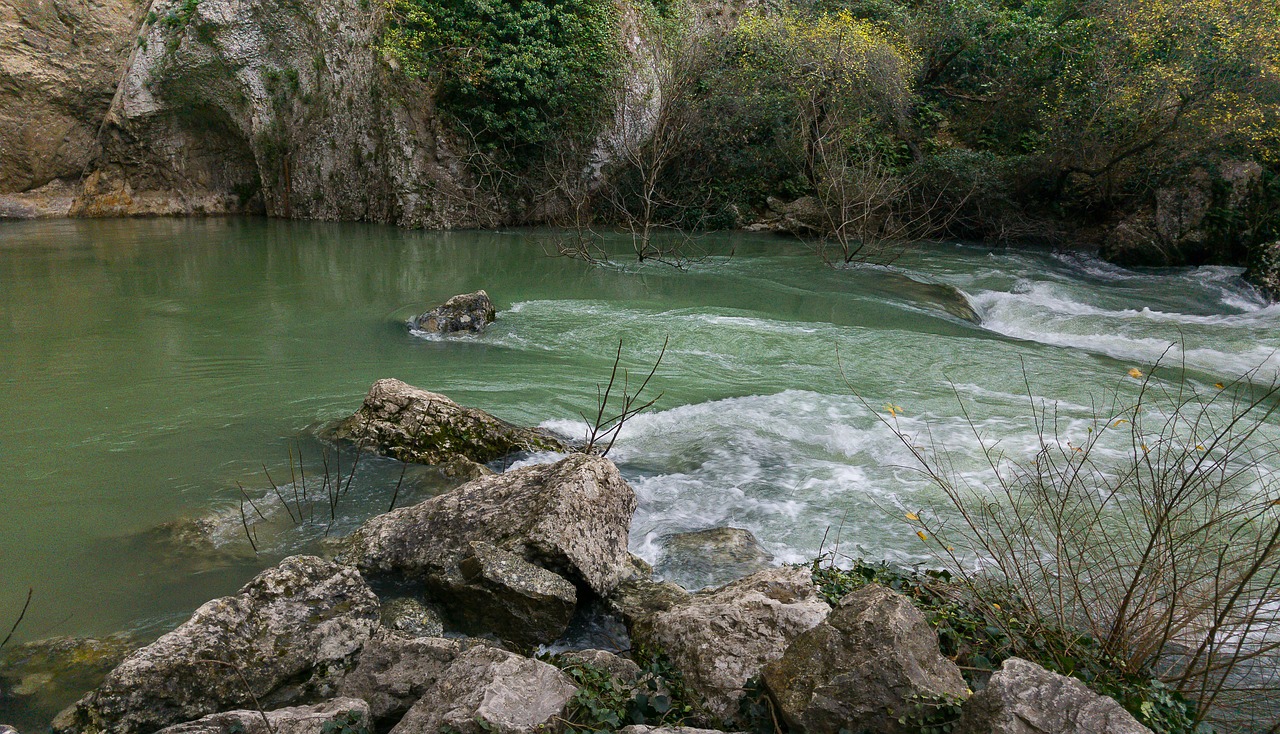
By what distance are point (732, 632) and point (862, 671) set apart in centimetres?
75

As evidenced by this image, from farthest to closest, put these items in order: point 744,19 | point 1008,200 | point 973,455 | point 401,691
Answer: point 744,19, point 1008,200, point 973,455, point 401,691

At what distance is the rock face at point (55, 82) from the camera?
23.3 metres

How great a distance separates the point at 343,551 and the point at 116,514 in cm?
175

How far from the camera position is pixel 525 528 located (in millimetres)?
4484

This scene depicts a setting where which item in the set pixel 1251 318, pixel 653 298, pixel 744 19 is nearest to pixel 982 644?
pixel 653 298

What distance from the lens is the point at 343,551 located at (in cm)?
496

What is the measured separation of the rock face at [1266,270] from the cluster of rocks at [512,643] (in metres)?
12.2

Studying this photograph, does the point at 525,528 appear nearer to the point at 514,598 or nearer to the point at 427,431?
the point at 514,598

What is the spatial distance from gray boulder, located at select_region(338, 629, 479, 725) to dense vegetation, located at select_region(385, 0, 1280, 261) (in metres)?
13.1

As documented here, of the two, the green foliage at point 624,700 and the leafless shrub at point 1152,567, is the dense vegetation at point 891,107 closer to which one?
the leafless shrub at point 1152,567


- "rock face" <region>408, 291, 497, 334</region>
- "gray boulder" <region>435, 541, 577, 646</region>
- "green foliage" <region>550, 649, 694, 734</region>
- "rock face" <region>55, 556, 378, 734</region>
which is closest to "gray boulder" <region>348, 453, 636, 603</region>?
"gray boulder" <region>435, 541, 577, 646</region>

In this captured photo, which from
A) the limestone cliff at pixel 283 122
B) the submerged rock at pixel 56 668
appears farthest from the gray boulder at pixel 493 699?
the limestone cliff at pixel 283 122

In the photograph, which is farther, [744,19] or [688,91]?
[744,19]

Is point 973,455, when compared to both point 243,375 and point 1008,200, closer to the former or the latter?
point 243,375
